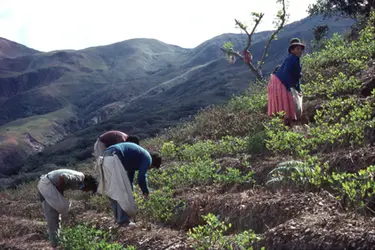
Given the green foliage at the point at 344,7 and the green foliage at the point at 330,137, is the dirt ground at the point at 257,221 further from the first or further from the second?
the green foliage at the point at 344,7

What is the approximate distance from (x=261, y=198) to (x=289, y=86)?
12.1 ft

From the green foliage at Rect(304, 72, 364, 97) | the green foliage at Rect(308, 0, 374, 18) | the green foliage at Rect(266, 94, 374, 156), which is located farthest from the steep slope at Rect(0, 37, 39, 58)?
the green foliage at Rect(266, 94, 374, 156)

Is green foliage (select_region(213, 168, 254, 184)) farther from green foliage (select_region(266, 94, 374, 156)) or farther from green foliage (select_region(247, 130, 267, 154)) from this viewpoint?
green foliage (select_region(247, 130, 267, 154))

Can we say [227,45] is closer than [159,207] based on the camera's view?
No

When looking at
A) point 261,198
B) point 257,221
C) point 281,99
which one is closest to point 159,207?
point 261,198

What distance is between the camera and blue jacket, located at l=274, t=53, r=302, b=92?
25.9 feet

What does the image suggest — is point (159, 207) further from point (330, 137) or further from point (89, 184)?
point (330, 137)

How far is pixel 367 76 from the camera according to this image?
8688 millimetres

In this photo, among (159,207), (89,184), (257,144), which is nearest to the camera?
(159,207)

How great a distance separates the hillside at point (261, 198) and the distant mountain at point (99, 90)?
14.9 metres

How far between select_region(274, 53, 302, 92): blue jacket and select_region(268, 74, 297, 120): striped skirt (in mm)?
93

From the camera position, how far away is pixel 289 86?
8.01 metres

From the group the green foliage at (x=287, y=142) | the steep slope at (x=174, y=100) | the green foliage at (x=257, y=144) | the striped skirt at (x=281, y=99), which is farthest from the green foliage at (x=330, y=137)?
the steep slope at (x=174, y=100)

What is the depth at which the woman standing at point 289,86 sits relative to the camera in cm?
791
